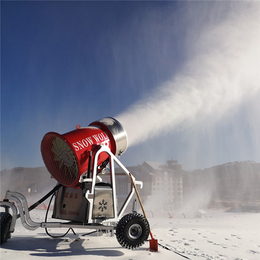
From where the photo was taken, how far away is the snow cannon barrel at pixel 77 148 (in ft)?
21.2

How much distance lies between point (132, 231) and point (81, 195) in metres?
1.68

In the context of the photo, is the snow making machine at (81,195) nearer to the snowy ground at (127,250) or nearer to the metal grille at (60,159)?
the metal grille at (60,159)

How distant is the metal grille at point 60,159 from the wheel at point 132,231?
169 centimetres

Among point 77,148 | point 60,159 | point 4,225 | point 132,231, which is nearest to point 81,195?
point 60,159

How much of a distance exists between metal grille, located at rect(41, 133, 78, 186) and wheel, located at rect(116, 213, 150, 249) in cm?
169

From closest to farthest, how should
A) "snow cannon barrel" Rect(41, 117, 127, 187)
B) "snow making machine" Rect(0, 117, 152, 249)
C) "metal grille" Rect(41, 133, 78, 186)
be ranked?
"snow making machine" Rect(0, 117, 152, 249) → "snow cannon barrel" Rect(41, 117, 127, 187) → "metal grille" Rect(41, 133, 78, 186)

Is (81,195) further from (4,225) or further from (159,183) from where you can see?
(159,183)

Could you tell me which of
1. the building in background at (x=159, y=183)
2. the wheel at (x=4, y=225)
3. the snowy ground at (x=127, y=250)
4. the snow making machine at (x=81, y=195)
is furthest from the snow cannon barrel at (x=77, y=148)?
the building in background at (x=159, y=183)

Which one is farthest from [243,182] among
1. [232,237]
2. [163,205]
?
[232,237]

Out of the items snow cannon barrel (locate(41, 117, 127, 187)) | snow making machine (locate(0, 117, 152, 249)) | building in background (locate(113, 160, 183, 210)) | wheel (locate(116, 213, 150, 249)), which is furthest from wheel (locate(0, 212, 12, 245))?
building in background (locate(113, 160, 183, 210))

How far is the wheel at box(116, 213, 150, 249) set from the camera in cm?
610

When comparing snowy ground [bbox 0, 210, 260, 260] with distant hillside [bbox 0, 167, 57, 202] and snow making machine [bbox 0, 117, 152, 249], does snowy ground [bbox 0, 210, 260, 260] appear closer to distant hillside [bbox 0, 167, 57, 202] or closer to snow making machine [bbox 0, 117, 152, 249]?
snow making machine [bbox 0, 117, 152, 249]

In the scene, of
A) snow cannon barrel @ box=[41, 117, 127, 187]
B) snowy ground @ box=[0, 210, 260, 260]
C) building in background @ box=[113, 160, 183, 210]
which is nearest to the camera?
snowy ground @ box=[0, 210, 260, 260]

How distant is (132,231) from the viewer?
6.39m
